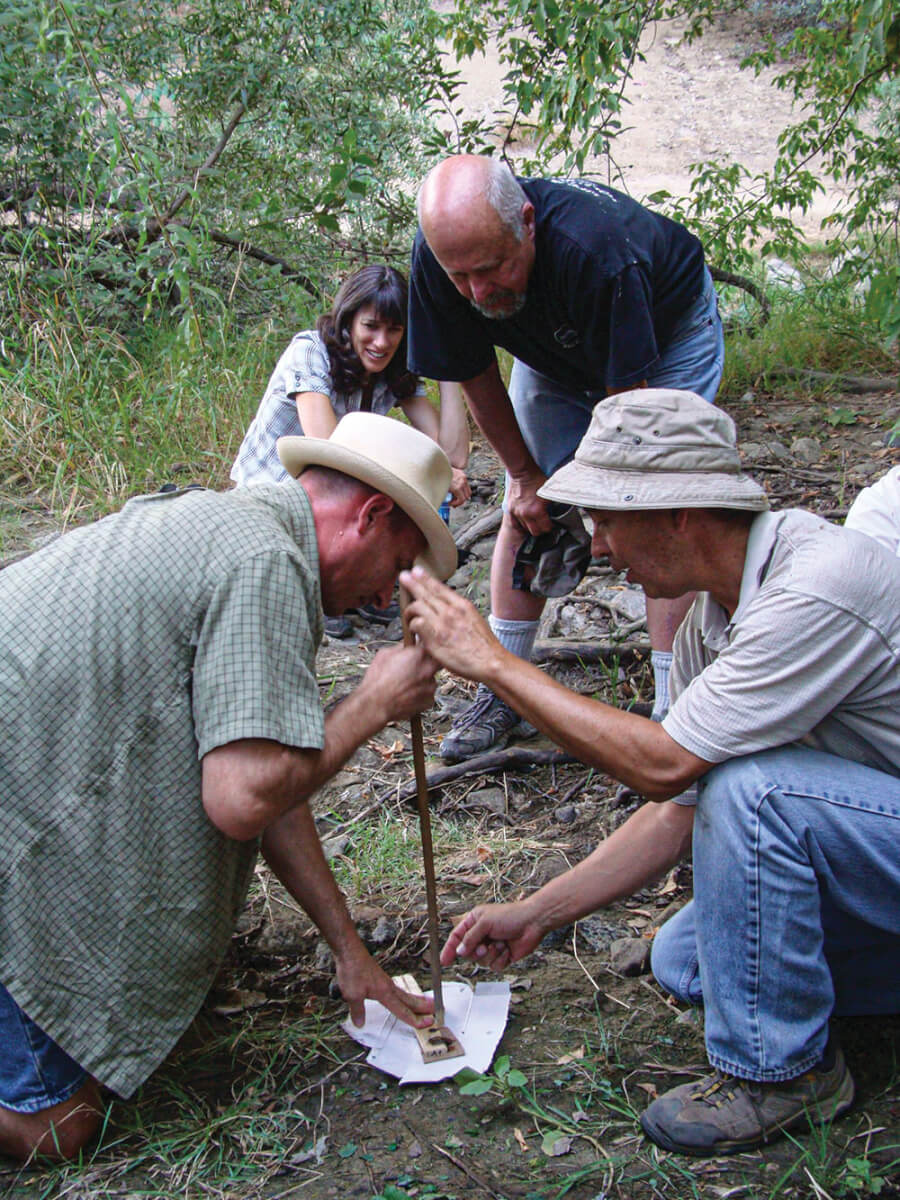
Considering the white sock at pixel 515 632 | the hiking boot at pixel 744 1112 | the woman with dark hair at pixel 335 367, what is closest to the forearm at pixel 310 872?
the hiking boot at pixel 744 1112

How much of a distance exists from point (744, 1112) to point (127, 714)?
1373 mm

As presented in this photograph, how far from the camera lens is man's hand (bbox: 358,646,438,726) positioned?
2123 mm

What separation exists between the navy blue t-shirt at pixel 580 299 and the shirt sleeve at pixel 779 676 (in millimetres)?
1372

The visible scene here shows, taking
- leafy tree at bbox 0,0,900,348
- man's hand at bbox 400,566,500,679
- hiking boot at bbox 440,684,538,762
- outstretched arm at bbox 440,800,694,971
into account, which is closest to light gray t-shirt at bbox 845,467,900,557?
outstretched arm at bbox 440,800,694,971

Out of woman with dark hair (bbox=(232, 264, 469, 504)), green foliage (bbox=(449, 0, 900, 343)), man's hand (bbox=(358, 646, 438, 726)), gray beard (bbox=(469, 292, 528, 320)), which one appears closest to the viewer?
man's hand (bbox=(358, 646, 438, 726))

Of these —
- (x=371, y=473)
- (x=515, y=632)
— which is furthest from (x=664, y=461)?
(x=515, y=632)

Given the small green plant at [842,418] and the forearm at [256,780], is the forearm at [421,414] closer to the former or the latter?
the small green plant at [842,418]

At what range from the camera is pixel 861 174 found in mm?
6824

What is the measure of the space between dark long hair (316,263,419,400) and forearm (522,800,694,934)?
2788 millimetres

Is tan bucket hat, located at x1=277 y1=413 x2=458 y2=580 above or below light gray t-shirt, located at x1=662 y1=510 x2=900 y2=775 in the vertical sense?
above

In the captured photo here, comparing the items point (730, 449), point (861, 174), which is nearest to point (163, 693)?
point (730, 449)

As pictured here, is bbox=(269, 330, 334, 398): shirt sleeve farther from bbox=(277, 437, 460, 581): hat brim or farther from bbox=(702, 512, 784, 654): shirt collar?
bbox=(702, 512, 784, 654): shirt collar

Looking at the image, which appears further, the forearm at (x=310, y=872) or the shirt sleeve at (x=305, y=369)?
the shirt sleeve at (x=305, y=369)

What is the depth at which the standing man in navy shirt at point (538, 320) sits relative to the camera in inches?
121
